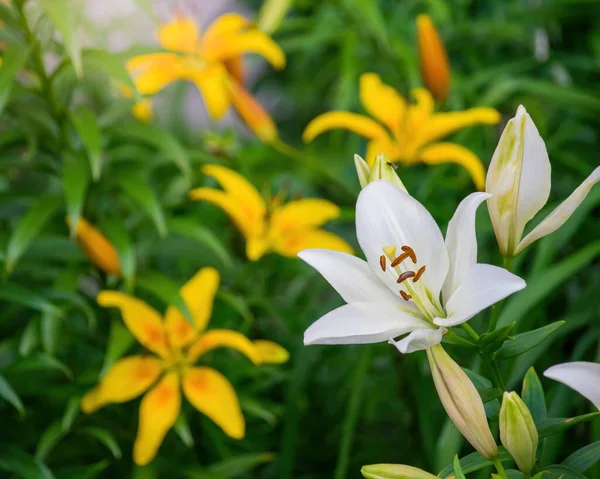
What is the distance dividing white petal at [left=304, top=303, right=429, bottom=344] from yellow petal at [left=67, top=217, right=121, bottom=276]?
1.22ft

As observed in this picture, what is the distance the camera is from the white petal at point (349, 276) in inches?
11.9

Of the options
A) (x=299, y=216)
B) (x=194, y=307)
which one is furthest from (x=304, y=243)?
(x=194, y=307)

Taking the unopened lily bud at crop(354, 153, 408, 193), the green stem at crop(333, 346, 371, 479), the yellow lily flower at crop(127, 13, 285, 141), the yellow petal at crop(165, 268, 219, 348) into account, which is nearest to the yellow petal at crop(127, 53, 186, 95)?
the yellow lily flower at crop(127, 13, 285, 141)

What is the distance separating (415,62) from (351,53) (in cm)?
9

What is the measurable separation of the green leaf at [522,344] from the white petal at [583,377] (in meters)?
0.01

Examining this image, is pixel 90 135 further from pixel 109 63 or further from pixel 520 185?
pixel 520 185

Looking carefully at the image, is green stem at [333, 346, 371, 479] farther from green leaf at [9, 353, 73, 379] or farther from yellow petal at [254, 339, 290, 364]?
green leaf at [9, 353, 73, 379]

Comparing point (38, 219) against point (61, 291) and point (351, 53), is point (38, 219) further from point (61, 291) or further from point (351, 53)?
point (351, 53)

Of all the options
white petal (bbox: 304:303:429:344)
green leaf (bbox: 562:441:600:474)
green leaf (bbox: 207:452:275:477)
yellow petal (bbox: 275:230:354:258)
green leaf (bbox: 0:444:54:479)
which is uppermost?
white petal (bbox: 304:303:429:344)

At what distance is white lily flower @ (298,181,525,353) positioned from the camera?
0.28m

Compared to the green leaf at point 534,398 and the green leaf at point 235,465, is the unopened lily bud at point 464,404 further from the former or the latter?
the green leaf at point 235,465

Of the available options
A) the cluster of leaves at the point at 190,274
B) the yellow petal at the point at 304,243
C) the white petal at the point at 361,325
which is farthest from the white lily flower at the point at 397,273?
the yellow petal at the point at 304,243

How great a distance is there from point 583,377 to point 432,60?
535 mm

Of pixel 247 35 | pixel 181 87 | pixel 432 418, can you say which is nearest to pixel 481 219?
pixel 432 418
